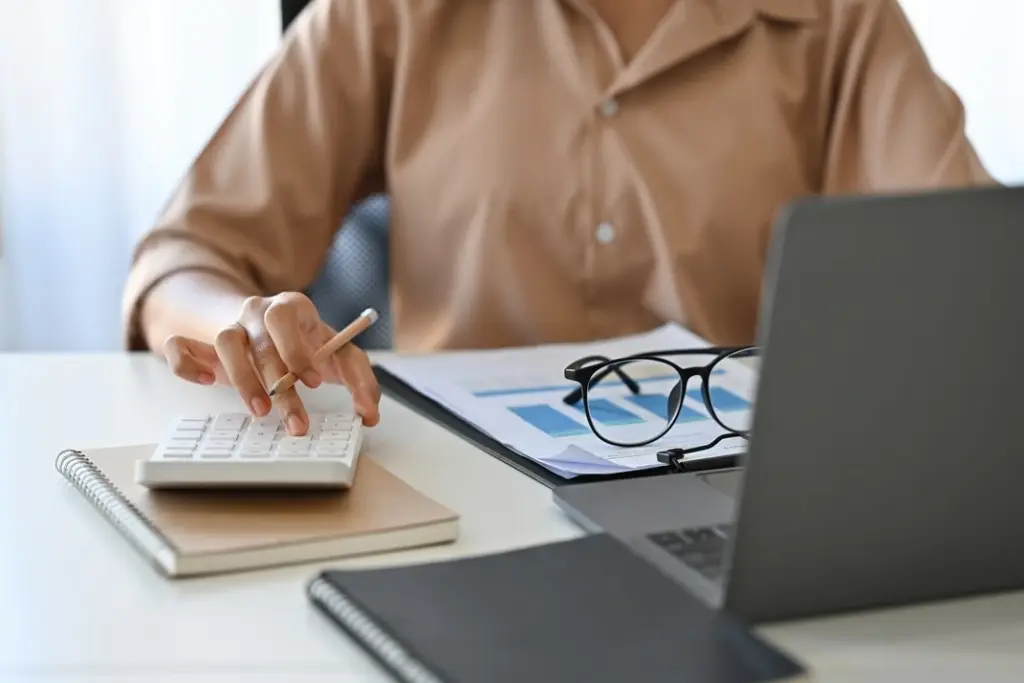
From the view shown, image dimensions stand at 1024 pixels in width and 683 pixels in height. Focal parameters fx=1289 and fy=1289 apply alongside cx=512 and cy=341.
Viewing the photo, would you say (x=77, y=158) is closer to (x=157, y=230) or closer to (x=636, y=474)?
(x=157, y=230)

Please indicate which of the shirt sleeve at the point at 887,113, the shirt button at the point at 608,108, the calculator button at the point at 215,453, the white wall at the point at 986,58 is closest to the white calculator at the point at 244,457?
the calculator button at the point at 215,453

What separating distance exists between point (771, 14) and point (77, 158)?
113cm

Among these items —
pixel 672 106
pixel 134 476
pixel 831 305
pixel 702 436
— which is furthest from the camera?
pixel 672 106

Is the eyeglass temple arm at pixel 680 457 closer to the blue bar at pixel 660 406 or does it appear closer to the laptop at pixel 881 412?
the blue bar at pixel 660 406

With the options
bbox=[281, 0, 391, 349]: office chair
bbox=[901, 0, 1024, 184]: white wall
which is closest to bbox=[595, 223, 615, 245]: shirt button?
bbox=[281, 0, 391, 349]: office chair

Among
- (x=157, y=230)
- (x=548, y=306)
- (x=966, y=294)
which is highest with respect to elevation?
(x=966, y=294)

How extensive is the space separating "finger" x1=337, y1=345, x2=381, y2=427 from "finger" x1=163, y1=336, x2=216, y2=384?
0.11 m

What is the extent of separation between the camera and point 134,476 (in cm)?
71

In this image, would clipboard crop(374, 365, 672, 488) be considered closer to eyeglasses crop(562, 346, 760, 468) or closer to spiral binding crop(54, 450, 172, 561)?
eyeglasses crop(562, 346, 760, 468)

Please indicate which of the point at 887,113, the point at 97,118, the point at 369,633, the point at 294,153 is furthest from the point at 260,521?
the point at 97,118

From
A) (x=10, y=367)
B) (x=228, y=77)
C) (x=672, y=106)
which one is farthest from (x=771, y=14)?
(x=228, y=77)

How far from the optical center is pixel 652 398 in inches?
37.1

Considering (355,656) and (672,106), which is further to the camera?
(672,106)

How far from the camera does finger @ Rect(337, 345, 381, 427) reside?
0.85m
